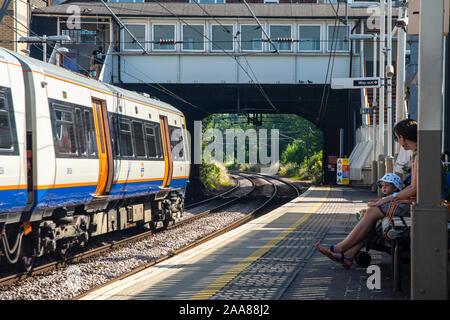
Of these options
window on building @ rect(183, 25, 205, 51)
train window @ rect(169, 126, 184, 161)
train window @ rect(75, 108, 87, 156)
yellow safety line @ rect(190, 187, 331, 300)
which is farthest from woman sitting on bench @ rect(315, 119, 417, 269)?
window on building @ rect(183, 25, 205, 51)

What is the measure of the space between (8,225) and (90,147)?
2560 mm

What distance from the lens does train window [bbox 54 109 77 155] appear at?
995 cm

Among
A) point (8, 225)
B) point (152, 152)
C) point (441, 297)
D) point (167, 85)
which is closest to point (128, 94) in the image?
point (152, 152)

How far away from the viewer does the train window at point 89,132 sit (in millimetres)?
11234

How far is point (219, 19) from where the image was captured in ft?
105

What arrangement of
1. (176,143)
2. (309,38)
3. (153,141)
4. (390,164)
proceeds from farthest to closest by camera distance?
(309,38) < (390,164) < (176,143) < (153,141)

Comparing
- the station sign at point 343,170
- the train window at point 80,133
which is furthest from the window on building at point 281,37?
the train window at point 80,133

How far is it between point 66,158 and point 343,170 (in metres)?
26.9

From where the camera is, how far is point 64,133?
404 inches

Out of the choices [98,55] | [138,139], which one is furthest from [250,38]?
[138,139]

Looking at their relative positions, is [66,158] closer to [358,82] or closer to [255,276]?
[255,276]

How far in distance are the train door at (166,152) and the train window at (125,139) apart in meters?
2.82

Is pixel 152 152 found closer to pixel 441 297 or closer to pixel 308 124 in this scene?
pixel 441 297

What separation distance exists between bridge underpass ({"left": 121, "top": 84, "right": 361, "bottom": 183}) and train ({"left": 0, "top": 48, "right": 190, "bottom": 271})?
55.1 ft
